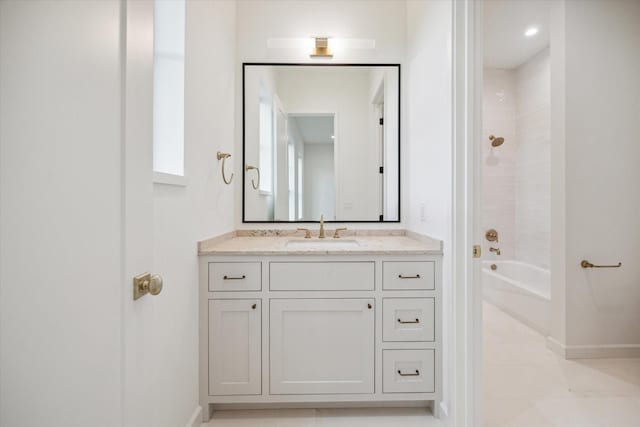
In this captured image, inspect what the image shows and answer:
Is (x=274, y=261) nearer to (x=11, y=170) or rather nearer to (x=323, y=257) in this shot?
(x=323, y=257)

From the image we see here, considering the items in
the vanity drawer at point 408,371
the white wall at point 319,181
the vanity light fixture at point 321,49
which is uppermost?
the vanity light fixture at point 321,49

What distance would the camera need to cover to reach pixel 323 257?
174 cm

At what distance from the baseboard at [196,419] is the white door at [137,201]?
93 cm

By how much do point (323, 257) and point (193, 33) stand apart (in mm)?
1235

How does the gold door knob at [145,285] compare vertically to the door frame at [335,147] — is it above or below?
below

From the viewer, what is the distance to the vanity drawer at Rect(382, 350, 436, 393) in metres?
1.73

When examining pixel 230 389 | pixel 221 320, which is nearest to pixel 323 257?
pixel 221 320

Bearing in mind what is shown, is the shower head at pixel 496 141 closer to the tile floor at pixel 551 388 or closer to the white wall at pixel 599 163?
the white wall at pixel 599 163

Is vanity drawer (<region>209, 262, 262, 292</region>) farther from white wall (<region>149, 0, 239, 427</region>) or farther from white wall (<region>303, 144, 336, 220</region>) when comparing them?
white wall (<region>303, 144, 336, 220</region>)

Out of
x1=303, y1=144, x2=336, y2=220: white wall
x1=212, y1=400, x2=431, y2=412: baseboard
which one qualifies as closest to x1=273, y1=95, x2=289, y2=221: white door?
x1=303, y1=144, x2=336, y2=220: white wall

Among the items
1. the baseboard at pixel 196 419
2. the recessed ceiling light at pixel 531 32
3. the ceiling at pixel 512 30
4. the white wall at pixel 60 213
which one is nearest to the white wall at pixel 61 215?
the white wall at pixel 60 213

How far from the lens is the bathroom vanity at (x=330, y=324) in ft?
5.66

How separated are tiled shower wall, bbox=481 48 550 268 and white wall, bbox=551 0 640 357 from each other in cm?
127

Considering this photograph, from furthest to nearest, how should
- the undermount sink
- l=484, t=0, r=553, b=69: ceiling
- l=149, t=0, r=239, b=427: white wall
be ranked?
l=484, t=0, r=553, b=69: ceiling
the undermount sink
l=149, t=0, r=239, b=427: white wall
